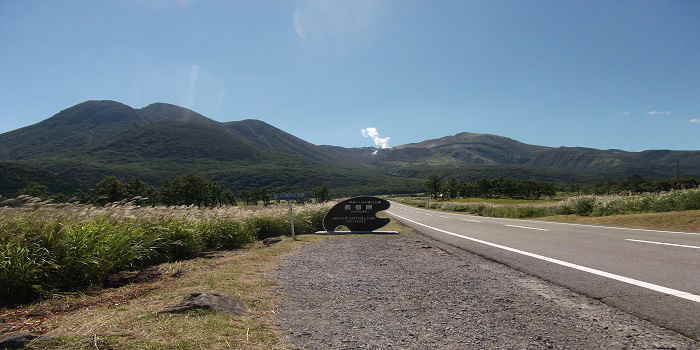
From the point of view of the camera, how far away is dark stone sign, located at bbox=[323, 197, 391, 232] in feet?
53.5

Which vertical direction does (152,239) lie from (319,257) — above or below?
above

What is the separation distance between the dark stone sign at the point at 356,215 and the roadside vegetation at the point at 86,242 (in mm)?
5967

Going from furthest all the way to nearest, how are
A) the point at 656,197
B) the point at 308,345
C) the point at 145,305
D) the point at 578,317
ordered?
the point at 656,197 < the point at 145,305 < the point at 578,317 < the point at 308,345

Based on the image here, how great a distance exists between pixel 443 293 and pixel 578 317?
1649 mm

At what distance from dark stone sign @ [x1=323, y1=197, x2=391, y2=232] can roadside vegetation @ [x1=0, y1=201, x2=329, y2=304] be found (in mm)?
5967

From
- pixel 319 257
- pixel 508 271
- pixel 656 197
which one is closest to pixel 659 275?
pixel 508 271

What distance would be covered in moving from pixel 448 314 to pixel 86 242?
6.10 m

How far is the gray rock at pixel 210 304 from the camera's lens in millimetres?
3807

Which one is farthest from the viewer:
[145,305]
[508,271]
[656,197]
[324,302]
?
[656,197]

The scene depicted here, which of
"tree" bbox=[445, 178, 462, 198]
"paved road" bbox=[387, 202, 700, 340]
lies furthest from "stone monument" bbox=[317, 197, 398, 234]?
"tree" bbox=[445, 178, 462, 198]

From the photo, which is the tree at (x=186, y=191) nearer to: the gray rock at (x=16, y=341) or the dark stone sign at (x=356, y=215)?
the dark stone sign at (x=356, y=215)

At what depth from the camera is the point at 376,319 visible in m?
3.81

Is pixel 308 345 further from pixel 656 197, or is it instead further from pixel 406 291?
pixel 656 197

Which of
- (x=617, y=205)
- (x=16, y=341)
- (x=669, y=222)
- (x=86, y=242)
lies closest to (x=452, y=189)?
(x=617, y=205)
